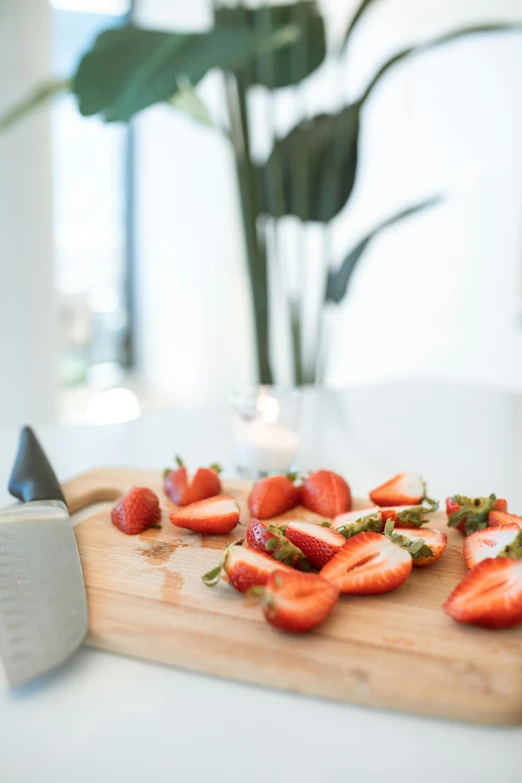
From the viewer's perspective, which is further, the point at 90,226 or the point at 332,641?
the point at 90,226

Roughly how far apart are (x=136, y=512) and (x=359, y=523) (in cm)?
26

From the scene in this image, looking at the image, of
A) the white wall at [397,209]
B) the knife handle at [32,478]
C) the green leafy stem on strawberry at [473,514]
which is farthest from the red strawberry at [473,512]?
the white wall at [397,209]

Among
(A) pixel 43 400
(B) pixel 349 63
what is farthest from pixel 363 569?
(B) pixel 349 63

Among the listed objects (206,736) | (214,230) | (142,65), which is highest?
(142,65)

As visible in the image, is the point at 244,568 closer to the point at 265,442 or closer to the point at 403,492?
the point at 403,492

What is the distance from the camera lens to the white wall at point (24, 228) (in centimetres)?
235

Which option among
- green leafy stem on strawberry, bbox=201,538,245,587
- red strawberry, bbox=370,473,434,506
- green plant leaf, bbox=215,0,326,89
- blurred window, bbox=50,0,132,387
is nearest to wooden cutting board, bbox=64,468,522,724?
green leafy stem on strawberry, bbox=201,538,245,587

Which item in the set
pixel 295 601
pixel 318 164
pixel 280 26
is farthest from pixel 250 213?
pixel 295 601

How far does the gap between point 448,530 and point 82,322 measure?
4476 mm

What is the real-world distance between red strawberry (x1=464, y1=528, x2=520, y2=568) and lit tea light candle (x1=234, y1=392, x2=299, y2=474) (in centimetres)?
43

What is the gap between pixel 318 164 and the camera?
6.56ft

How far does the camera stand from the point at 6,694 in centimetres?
58

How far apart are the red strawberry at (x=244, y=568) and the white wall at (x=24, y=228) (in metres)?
1.94

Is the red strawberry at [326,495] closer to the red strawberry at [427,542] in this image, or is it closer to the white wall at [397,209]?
the red strawberry at [427,542]
